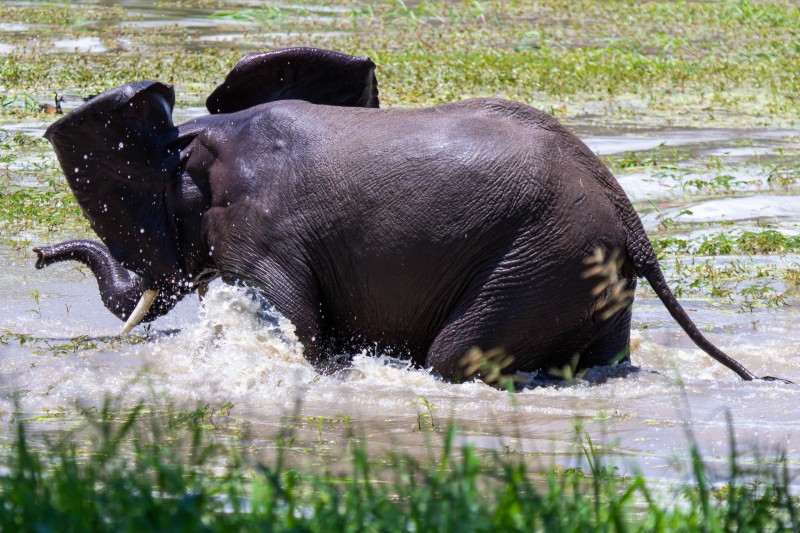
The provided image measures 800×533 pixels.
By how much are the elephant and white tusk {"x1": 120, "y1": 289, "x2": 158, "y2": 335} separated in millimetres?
160

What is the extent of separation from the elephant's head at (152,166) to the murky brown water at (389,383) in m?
0.35

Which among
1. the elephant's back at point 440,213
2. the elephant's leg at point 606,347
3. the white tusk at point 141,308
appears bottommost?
the white tusk at point 141,308

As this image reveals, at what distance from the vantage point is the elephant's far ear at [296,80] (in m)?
6.96

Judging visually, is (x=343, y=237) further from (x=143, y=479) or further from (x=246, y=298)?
(x=143, y=479)

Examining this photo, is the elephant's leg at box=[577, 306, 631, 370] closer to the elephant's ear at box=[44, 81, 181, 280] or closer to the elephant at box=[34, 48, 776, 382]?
the elephant at box=[34, 48, 776, 382]

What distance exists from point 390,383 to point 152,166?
5.41 feet

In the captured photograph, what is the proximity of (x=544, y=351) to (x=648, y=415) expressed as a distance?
79cm

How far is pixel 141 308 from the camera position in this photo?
275 inches

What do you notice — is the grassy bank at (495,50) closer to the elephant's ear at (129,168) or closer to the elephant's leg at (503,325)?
the elephant's ear at (129,168)

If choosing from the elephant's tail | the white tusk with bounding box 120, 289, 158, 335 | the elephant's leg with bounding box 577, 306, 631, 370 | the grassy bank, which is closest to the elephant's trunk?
the white tusk with bounding box 120, 289, 158, 335

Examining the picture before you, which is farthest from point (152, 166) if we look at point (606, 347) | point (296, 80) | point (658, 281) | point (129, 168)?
point (658, 281)

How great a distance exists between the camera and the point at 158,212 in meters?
6.77

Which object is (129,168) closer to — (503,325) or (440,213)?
(440,213)

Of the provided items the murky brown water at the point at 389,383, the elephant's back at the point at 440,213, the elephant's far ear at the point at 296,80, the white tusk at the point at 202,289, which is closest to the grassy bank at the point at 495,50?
the murky brown water at the point at 389,383
